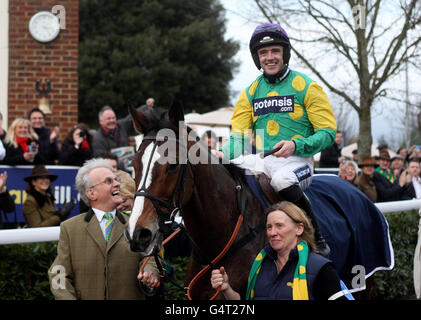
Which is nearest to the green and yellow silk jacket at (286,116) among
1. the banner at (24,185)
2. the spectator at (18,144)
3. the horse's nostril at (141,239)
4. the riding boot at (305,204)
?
the riding boot at (305,204)

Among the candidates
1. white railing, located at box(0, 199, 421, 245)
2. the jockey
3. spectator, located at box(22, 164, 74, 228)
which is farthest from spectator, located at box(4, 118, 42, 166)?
the jockey

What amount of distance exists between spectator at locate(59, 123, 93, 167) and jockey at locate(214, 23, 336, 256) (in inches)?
160

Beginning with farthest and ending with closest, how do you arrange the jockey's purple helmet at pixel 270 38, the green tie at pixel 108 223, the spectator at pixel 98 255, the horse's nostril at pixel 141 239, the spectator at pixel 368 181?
1. the spectator at pixel 368 181
2. the jockey's purple helmet at pixel 270 38
3. the green tie at pixel 108 223
4. the spectator at pixel 98 255
5. the horse's nostril at pixel 141 239

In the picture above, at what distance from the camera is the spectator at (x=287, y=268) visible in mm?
2594

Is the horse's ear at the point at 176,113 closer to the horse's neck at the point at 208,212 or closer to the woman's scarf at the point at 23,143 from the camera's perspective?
the horse's neck at the point at 208,212

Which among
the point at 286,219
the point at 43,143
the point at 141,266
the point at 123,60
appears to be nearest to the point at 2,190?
the point at 43,143

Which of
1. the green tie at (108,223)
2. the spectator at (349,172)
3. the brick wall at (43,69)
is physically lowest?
the green tie at (108,223)

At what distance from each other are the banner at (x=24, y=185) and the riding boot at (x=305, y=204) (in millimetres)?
3926

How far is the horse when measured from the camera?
9.36 ft

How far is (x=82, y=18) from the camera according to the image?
2392cm

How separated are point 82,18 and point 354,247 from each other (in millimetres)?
21935

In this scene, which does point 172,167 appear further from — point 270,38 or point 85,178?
point 270,38

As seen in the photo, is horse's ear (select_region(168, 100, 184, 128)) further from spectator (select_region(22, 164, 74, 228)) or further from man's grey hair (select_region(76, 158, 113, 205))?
spectator (select_region(22, 164, 74, 228))
